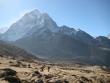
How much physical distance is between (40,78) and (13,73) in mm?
6291

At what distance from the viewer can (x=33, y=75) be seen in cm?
4922

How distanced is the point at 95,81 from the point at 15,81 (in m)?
30.9

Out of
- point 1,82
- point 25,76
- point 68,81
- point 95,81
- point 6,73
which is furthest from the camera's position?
point 95,81

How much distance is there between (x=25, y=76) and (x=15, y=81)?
7613 mm

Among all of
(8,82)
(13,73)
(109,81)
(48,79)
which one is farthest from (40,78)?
(109,81)

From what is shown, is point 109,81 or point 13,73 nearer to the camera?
point 13,73

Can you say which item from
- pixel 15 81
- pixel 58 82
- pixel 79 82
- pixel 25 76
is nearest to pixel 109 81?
pixel 79 82

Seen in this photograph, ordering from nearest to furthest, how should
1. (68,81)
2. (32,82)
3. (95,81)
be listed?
(32,82) → (68,81) → (95,81)

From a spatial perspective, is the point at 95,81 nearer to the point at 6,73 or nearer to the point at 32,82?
the point at 32,82

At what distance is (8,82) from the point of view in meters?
38.2

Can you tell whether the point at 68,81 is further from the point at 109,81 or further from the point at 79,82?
the point at 109,81

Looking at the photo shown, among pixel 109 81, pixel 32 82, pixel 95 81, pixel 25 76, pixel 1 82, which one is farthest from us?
pixel 109 81

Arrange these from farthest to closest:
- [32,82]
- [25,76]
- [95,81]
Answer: [95,81]
[25,76]
[32,82]

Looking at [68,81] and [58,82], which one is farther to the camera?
[68,81]
